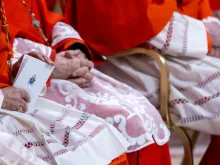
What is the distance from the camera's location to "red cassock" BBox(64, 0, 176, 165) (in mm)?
1769

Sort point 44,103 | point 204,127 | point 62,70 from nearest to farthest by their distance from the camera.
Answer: point 44,103 < point 62,70 < point 204,127

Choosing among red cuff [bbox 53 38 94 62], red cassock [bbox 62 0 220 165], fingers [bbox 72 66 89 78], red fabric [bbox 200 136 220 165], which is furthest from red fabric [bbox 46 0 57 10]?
red fabric [bbox 200 136 220 165]

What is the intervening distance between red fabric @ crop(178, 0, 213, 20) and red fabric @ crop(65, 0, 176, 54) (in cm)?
13

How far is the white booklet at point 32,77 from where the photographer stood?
4.47 ft

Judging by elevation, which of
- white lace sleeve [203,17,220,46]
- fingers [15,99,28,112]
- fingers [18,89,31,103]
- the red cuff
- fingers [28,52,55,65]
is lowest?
white lace sleeve [203,17,220,46]

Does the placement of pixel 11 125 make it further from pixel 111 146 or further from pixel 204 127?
pixel 204 127

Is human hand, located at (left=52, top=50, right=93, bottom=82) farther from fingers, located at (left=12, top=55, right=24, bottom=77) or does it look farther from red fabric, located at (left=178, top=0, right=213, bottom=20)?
red fabric, located at (left=178, top=0, right=213, bottom=20)

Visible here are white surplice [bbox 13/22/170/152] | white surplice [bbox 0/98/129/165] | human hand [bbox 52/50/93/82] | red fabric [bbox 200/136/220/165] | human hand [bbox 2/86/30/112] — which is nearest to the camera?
white surplice [bbox 0/98/129/165]

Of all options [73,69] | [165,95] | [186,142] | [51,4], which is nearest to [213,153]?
[186,142]

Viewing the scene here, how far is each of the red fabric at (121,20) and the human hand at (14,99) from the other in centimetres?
54

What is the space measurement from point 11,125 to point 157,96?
0.65 metres

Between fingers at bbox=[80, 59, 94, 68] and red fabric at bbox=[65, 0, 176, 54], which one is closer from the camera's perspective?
fingers at bbox=[80, 59, 94, 68]

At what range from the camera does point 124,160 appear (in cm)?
136

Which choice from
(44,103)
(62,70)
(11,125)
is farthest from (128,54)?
(11,125)
